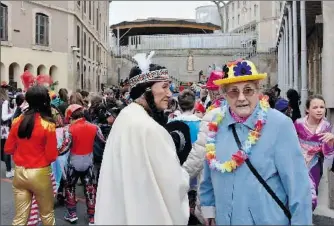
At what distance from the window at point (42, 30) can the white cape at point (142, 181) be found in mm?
27677

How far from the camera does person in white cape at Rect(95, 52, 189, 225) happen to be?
8.77 ft

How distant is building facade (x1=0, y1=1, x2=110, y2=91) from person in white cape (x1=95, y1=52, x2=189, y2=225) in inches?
913

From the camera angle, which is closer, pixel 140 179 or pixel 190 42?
pixel 140 179

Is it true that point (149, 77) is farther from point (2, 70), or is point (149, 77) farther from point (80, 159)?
point (2, 70)

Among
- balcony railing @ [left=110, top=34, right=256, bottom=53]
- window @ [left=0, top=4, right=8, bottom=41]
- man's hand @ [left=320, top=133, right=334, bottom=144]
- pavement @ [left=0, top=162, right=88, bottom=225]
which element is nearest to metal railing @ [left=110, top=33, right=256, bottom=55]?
balcony railing @ [left=110, top=34, right=256, bottom=53]

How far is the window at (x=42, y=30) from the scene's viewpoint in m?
29.0

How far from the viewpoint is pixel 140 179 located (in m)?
2.70

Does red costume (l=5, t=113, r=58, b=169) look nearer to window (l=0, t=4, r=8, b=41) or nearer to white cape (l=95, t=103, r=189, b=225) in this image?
white cape (l=95, t=103, r=189, b=225)

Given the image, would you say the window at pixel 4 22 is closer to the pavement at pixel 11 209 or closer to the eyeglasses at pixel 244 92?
the pavement at pixel 11 209

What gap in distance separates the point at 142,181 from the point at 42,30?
28518mm

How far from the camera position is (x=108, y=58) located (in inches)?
2005

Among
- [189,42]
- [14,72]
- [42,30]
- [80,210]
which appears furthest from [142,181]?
[189,42]

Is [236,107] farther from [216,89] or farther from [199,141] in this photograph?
[216,89]

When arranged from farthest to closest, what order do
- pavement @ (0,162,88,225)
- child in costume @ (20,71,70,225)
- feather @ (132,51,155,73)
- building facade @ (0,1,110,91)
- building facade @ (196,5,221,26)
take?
1. building facade @ (196,5,221,26)
2. building facade @ (0,1,110,91)
3. pavement @ (0,162,88,225)
4. child in costume @ (20,71,70,225)
5. feather @ (132,51,155,73)
